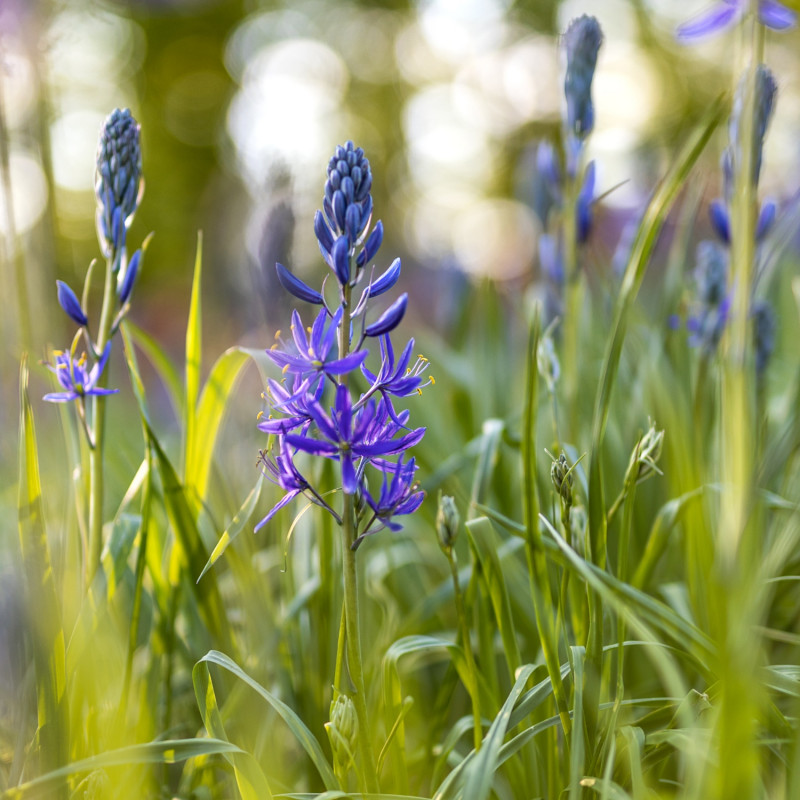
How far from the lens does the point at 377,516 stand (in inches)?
47.4

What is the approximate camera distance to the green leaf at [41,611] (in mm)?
1210

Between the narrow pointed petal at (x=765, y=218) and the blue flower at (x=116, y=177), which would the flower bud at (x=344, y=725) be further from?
the narrow pointed petal at (x=765, y=218)

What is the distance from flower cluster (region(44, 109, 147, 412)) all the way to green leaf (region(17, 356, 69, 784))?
0.44ft

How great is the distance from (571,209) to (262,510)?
1.49 metres

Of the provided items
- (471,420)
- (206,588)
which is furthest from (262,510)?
(471,420)

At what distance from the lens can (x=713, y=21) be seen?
144cm

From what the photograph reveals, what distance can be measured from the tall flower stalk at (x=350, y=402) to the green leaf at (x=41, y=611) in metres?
0.45

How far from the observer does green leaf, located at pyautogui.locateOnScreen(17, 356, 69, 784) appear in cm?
121

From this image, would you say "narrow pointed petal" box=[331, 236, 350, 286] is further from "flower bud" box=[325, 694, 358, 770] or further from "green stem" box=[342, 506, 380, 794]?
Result: "flower bud" box=[325, 694, 358, 770]

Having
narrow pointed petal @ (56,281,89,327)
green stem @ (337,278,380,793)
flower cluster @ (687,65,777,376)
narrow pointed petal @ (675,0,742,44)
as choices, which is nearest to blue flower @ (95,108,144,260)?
narrow pointed petal @ (56,281,89,327)

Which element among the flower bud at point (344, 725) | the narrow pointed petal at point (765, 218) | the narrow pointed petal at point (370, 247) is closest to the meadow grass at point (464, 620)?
the flower bud at point (344, 725)

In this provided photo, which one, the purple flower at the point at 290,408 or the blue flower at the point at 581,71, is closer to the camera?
the purple flower at the point at 290,408

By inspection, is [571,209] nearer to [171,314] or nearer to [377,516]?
[377,516]

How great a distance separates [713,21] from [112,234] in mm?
1395
